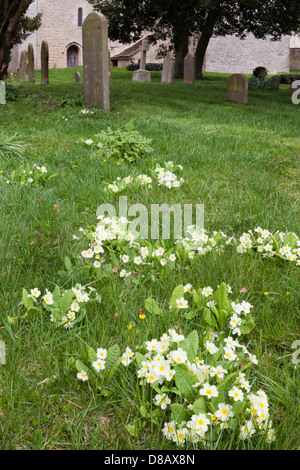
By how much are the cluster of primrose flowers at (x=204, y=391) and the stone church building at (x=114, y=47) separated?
3614 cm

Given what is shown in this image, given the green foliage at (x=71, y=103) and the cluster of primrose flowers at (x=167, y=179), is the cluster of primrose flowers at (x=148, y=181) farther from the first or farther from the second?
the green foliage at (x=71, y=103)

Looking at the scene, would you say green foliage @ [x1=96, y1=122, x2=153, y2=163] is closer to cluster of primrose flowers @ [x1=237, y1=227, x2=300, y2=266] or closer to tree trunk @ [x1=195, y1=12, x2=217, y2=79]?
cluster of primrose flowers @ [x1=237, y1=227, x2=300, y2=266]

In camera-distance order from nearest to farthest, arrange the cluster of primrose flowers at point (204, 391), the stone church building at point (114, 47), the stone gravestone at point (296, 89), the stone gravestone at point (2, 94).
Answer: the cluster of primrose flowers at point (204, 391) < the stone gravestone at point (2, 94) < the stone gravestone at point (296, 89) < the stone church building at point (114, 47)

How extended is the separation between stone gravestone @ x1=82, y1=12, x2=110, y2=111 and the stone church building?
28.5m

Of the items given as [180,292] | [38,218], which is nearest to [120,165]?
[38,218]

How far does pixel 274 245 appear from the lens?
2.58 meters

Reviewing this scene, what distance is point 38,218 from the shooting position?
2895 mm

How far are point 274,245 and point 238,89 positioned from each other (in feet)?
33.5

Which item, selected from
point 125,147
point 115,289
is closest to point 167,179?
point 125,147

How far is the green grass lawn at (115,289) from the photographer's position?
1428mm

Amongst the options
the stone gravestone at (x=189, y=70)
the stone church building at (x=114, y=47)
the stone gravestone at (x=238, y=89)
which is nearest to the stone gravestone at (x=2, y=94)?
the stone gravestone at (x=238, y=89)

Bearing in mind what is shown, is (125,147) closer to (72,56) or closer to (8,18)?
(8,18)

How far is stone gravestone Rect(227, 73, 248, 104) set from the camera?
1154 centimetres

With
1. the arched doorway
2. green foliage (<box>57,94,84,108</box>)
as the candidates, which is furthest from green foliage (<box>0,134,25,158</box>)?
the arched doorway
